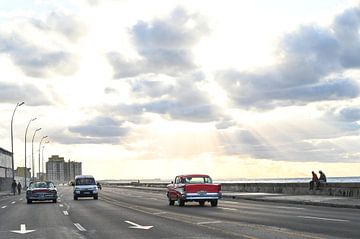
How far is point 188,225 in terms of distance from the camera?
20250 mm

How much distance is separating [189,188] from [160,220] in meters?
10.7

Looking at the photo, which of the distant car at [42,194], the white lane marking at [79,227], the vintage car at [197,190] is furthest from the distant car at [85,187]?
the white lane marking at [79,227]

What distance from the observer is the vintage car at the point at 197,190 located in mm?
33531

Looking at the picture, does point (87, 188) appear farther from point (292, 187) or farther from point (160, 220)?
point (160, 220)

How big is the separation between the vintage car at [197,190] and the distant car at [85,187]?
15603 mm

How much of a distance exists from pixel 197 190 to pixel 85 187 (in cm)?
1760

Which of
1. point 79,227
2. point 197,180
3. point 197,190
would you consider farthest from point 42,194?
point 79,227

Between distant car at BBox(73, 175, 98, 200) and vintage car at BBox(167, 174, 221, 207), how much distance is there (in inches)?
614

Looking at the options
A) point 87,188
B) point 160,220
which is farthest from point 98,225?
point 87,188

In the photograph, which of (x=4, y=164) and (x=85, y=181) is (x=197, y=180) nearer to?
(x=85, y=181)

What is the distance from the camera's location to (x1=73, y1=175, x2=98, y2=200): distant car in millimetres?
48781

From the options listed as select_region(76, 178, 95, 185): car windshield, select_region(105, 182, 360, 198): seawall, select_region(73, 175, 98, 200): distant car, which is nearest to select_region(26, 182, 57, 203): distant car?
select_region(73, 175, 98, 200): distant car

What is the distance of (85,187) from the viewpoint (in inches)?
1929

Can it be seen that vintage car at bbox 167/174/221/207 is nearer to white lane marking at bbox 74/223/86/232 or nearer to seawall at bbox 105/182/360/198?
seawall at bbox 105/182/360/198
